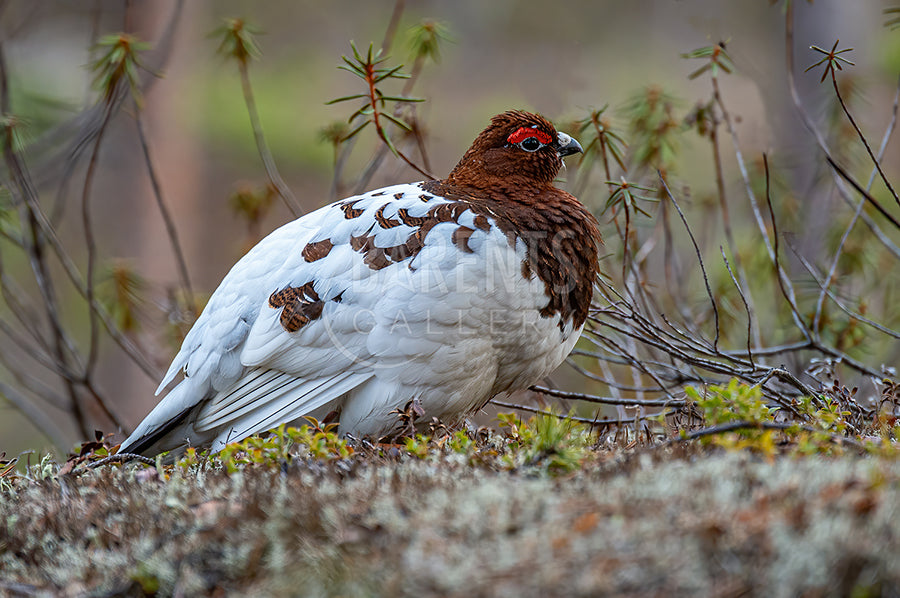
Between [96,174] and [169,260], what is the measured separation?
1.63 metres

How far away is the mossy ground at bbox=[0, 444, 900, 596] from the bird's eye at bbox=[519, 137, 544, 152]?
166cm

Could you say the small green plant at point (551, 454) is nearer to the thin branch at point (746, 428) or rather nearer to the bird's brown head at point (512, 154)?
the thin branch at point (746, 428)

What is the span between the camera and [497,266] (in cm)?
295

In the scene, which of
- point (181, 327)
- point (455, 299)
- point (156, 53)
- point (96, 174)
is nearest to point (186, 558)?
point (455, 299)

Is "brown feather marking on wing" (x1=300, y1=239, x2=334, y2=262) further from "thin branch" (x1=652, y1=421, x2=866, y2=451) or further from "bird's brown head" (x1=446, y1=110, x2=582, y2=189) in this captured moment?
"thin branch" (x1=652, y1=421, x2=866, y2=451)

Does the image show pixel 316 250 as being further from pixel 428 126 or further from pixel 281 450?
pixel 428 126

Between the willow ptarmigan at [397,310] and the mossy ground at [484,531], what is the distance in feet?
2.85

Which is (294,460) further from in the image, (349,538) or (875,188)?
(875,188)

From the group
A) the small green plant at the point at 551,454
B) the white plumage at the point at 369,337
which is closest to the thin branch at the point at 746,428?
the small green plant at the point at 551,454

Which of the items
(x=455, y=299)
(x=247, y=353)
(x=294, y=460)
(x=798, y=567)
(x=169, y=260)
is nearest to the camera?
(x=798, y=567)

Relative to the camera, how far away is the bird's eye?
3.42 meters

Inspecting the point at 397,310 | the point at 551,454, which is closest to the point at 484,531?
the point at 551,454

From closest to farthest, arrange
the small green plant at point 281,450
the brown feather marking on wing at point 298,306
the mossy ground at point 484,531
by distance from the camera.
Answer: the mossy ground at point 484,531 < the small green plant at point 281,450 < the brown feather marking on wing at point 298,306

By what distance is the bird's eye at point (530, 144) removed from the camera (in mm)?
3418
